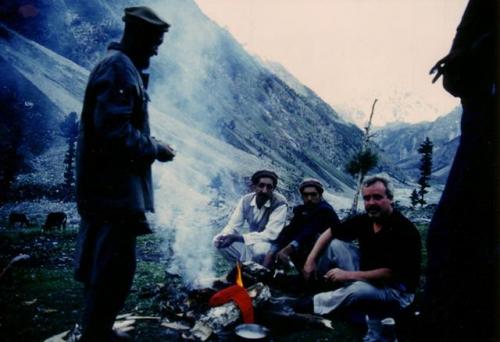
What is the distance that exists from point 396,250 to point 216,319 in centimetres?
188

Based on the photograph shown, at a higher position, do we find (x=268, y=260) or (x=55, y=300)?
(x=268, y=260)

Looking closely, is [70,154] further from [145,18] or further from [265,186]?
[145,18]

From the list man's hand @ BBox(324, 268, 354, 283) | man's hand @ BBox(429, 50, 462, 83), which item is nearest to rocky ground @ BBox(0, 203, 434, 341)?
man's hand @ BBox(324, 268, 354, 283)

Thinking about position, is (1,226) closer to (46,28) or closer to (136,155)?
(136,155)

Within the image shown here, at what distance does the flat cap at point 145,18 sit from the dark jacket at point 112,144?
0.23 metres

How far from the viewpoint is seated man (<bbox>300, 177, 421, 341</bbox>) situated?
3838mm

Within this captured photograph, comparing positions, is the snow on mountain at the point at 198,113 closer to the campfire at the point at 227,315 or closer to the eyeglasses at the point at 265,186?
the campfire at the point at 227,315

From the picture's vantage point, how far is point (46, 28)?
42.8 m

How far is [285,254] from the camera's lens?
5.17m

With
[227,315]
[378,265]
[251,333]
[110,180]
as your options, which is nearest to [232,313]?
[227,315]

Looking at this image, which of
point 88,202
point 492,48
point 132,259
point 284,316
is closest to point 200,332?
point 284,316

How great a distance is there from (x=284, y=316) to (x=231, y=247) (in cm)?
220

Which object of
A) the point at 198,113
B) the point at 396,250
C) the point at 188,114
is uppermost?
the point at 198,113

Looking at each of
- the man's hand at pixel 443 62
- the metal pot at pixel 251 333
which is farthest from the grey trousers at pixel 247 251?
the man's hand at pixel 443 62
